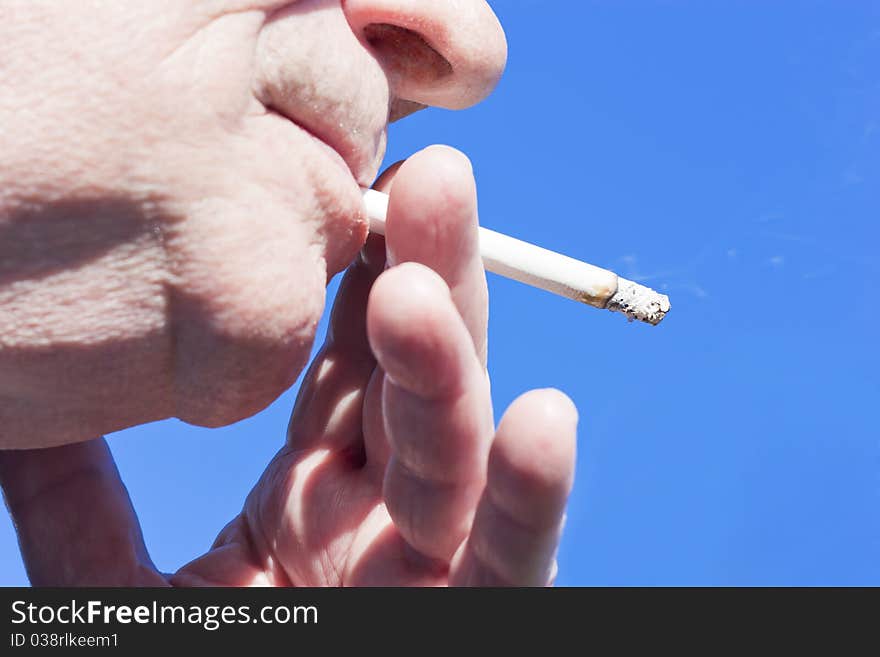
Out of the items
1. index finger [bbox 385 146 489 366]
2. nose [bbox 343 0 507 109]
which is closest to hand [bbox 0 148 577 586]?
index finger [bbox 385 146 489 366]

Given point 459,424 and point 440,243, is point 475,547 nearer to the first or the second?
point 459,424

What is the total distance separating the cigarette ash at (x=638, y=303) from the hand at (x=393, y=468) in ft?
0.49

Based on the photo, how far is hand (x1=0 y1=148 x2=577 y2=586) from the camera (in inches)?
18.3

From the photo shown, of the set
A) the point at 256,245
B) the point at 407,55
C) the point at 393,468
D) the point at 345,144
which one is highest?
the point at 407,55

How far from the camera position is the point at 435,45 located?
25.4 inches

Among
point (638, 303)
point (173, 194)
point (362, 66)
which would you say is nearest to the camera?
point (173, 194)

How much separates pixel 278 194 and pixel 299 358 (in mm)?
134

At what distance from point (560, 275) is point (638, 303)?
92 millimetres

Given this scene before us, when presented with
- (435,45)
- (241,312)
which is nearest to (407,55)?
(435,45)

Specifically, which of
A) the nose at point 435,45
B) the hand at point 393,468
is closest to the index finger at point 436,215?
the hand at point 393,468

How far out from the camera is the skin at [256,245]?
1.55 ft

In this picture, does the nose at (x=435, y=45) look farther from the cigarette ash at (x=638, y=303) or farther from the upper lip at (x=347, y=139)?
the cigarette ash at (x=638, y=303)

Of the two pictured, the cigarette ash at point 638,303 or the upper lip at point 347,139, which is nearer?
the upper lip at point 347,139

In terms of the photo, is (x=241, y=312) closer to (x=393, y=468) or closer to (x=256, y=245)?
(x=256, y=245)
